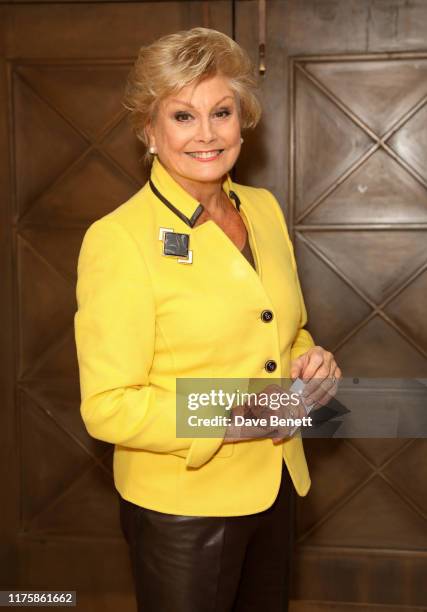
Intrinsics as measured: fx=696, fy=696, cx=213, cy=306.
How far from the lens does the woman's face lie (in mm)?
1708

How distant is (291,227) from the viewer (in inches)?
104

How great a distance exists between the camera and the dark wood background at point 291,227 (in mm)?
2545

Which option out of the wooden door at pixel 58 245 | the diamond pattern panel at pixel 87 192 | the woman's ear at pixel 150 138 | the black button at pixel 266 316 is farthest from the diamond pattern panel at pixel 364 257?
the black button at pixel 266 316

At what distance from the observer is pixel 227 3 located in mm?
2551

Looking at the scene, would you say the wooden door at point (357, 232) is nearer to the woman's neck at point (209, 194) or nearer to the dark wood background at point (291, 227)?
the dark wood background at point (291, 227)

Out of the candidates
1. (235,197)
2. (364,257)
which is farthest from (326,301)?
(235,197)

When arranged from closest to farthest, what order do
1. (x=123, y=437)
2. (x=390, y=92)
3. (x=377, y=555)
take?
(x=123, y=437) < (x=390, y=92) < (x=377, y=555)

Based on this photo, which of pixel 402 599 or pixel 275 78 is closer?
pixel 275 78

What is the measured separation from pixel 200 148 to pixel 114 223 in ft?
0.97

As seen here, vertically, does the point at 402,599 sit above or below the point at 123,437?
below

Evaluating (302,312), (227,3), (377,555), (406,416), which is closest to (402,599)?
(377,555)

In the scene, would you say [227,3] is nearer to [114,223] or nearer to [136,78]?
[136,78]

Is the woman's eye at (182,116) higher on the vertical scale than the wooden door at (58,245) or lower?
higher

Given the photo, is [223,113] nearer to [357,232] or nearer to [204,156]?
[204,156]
